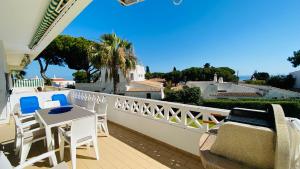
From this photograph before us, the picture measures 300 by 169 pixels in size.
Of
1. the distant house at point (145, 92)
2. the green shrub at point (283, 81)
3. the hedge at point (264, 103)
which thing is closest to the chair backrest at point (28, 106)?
the distant house at point (145, 92)

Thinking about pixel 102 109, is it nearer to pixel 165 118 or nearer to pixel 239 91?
pixel 165 118

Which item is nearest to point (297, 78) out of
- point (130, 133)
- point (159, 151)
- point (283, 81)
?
point (283, 81)

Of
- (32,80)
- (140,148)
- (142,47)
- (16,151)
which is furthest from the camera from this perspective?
(142,47)

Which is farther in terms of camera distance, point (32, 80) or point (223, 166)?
point (32, 80)

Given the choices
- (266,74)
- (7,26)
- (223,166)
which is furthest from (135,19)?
(266,74)

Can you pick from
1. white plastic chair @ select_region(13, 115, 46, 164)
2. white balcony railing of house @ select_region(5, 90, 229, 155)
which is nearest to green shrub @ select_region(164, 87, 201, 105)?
white balcony railing of house @ select_region(5, 90, 229, 155)

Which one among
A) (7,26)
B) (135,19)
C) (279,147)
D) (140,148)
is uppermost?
(135,19)

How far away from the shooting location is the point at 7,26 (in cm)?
348

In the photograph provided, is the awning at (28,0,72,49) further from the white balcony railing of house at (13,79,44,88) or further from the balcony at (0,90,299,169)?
the white balcony railing of house at (13,79,44,88)

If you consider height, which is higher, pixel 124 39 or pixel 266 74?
pixel 124 39

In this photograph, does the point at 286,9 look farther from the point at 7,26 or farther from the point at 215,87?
the point at 7,26

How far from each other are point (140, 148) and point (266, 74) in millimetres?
38429

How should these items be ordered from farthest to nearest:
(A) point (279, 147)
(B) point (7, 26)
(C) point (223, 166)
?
(B) point (7, 26)
(C) point (223, 166)
(A) point (279, 147)

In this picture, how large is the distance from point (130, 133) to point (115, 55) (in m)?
7.22
